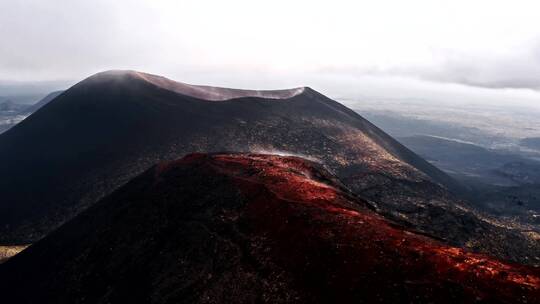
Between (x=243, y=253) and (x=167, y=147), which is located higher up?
(x=167, y=147)

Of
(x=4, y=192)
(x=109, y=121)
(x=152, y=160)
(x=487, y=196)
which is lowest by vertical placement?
(x=487, y=196)

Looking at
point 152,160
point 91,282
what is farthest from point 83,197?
point 91,282

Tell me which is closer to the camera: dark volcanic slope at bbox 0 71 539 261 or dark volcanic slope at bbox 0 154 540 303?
dark volcanic slope at bbox 0 154 540 303

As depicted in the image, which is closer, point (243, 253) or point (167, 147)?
point (243, 253)

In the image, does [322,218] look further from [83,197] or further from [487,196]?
[487,196]
